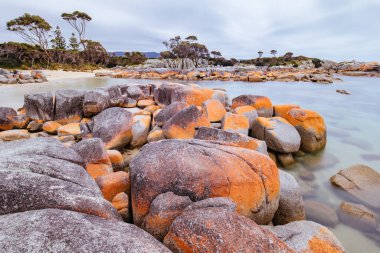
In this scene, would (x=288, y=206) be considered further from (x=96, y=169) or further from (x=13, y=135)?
(x=13, y=135)

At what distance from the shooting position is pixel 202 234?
2305 mm

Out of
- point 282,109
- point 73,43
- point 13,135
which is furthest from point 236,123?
point 73,43

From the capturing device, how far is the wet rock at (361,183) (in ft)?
17.9

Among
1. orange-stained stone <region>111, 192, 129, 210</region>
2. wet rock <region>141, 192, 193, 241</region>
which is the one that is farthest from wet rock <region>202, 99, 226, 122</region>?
wet rock <region>141, 192, 193, 241</region>

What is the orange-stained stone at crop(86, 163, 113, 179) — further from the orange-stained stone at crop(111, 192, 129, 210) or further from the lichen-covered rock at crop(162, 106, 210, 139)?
the lichen-covered rock at crop(162, 106, 210, 139)

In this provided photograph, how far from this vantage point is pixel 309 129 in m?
8.07

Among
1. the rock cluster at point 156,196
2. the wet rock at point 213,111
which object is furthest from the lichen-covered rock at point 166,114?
the wet rock at point 213,111

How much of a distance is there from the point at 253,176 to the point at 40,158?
3.08 m

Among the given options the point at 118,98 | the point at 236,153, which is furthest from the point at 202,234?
the point at 118,98

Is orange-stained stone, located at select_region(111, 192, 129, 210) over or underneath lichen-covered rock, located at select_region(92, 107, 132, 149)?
underneath

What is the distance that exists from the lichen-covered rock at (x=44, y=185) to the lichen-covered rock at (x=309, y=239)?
2.30 metres

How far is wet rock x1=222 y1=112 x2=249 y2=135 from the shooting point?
715 centimetres

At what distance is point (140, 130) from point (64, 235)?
568cm

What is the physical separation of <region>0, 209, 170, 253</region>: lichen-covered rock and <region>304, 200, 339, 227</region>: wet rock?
401cm
